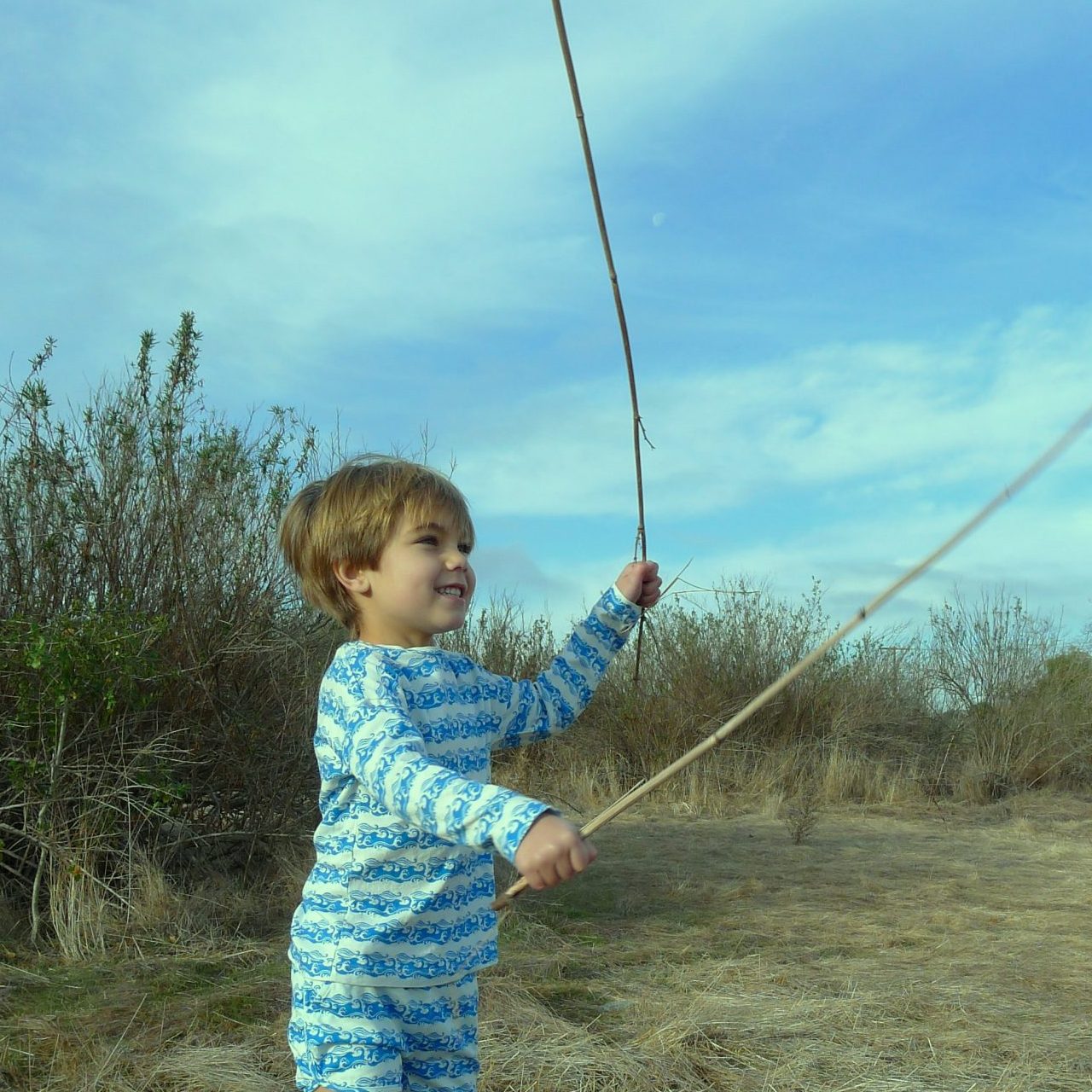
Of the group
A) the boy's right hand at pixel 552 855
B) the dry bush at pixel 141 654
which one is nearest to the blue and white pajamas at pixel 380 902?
the boy's right hand at pixel 552 855

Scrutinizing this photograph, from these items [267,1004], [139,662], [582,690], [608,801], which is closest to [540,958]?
[267,1004]

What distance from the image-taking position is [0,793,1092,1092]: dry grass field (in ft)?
10.6

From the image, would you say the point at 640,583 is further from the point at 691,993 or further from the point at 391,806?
the point at 691,993

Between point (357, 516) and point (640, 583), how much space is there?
630mm

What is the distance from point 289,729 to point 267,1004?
5.53ft

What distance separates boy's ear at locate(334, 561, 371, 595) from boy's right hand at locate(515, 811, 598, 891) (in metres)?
0.79

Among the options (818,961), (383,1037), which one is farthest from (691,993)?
(383,1037)

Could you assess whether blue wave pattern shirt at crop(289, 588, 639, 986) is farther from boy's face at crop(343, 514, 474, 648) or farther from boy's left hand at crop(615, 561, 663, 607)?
boy's left hand at crop(615, 561, 663, 607)

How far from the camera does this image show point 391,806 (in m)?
1.76

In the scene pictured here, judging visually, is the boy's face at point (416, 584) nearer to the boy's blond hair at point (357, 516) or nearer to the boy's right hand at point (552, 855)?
the boy's blond hair at point (357, 516)

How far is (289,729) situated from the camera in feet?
17.3

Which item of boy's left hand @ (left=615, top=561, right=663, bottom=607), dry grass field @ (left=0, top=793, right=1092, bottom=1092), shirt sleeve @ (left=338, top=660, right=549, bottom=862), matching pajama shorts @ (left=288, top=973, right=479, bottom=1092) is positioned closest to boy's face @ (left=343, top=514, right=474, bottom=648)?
shirt sleeve @ (left=338, top=660, right=549, bottom=862)

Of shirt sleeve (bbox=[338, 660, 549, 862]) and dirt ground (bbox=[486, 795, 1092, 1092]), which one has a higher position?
shirt sleeve (bbox=[338, 660, 549, 862])

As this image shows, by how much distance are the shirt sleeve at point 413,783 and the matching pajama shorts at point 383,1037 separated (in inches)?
13.3
